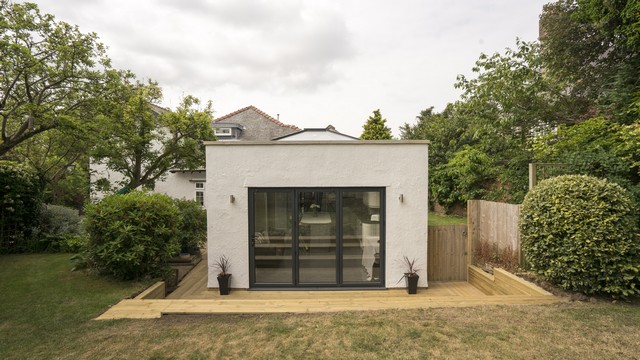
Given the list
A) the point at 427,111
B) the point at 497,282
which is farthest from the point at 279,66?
the point at 427,111

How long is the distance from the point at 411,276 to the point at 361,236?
1.26 meters

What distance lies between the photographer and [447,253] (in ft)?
21.3

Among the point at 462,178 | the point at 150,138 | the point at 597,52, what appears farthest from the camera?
the point at 462,178

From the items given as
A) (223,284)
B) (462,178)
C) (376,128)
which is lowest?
(223,284)

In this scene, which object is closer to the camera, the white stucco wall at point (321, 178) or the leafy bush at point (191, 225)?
the white stucco wall at point (321, 178)

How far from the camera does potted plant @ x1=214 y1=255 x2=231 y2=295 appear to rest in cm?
577

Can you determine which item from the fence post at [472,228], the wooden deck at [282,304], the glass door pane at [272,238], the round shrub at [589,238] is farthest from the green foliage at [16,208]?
the round shrub at [589,238]

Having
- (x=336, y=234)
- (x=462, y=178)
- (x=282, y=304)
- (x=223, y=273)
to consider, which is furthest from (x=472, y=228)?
(x=462, y=178)

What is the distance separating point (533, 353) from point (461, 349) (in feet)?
2.29

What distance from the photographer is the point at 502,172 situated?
973 centimetres

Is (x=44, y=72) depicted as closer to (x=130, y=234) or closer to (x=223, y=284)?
(x=130, y=234)

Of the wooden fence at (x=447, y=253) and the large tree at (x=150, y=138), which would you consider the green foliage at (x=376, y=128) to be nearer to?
the large tree at (x=150, y=138)

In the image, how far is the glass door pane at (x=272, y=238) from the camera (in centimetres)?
589

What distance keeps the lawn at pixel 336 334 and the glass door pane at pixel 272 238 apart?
1.98m
